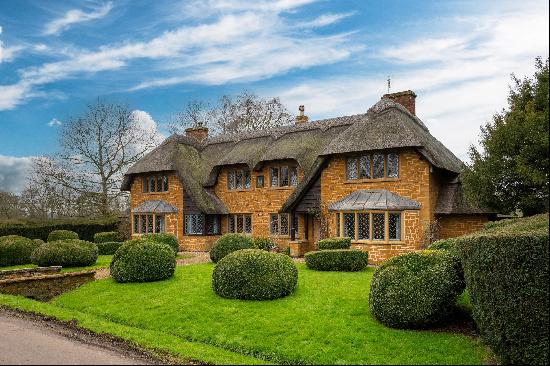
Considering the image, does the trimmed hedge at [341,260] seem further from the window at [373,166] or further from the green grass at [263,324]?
the window at [373,166]

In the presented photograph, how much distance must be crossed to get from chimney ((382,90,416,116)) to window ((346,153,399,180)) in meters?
5.43

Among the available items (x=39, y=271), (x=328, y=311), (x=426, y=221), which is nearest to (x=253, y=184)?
(x=426, y=221)

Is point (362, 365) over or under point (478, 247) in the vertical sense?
under

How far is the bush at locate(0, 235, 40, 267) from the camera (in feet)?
75.1

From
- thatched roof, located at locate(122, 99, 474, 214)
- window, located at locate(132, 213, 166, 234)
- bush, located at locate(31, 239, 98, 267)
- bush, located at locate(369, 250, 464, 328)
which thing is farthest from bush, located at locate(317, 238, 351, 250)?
window, located at locate(132, 213, 166, 234)

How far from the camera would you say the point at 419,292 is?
1036cm

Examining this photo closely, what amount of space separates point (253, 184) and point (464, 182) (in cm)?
1321

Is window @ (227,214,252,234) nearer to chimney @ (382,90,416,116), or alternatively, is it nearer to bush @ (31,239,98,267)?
bush @ (31,239,98,267)

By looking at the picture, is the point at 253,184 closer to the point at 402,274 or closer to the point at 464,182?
the point at 464,182

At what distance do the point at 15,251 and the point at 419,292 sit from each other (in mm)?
20297

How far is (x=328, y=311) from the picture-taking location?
11938mm

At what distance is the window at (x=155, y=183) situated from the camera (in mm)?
31156

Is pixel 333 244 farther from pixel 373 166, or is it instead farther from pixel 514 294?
pixel 514 294

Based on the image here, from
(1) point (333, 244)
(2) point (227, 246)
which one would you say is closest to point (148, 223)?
(2) point (227, 246)
